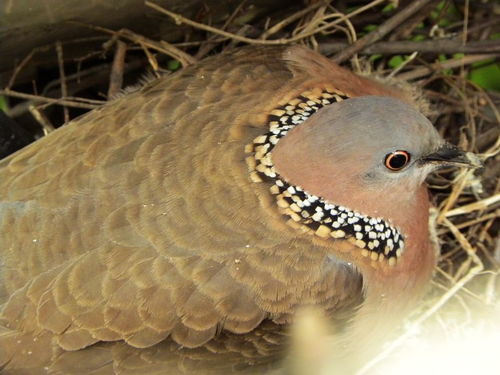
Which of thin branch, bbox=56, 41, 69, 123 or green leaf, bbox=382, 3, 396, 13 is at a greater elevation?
thin branch, bbox=56, 41, 69, 123

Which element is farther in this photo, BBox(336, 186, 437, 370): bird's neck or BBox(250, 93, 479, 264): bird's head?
BBox(336, 186, 437, 370): bird's neck

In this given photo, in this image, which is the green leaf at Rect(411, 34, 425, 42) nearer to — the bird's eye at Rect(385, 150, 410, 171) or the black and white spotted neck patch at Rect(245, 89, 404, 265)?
the black and white spotted neck patch at Rect(245, 89, 404, 265)

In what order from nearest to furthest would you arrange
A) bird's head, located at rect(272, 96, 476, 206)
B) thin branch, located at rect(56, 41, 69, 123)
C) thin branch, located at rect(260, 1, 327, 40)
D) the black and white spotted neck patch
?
bird's head, located at rect(272, 96, 476, 206) → the black and white spotted neck patch → thin branch, located at rect(56, 41, 69, 123) → thin branch, located at rect(260, 1, 327, 40)

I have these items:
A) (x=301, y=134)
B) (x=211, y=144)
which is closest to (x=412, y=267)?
(x=301, y=134)

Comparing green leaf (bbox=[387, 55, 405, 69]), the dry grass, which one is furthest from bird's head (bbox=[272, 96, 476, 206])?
green leaf (bbox=[387, 55, 405, 69])

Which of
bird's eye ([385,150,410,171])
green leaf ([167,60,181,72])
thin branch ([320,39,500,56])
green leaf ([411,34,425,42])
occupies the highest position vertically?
bird's eye ([385,150,410,171])

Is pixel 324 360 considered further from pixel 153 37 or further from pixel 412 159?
pixel 153 37

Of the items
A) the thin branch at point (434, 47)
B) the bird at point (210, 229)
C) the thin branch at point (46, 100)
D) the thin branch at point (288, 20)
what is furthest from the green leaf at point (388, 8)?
the thin branch at point (46, 100)

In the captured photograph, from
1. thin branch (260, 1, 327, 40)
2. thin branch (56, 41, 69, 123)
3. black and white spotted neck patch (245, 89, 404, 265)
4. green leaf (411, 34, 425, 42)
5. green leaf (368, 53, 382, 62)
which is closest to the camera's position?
black and white spotted neck patch (245, 89, 404, 265)

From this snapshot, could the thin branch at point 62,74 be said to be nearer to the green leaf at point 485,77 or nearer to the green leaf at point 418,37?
the green leaf at point 418,37
